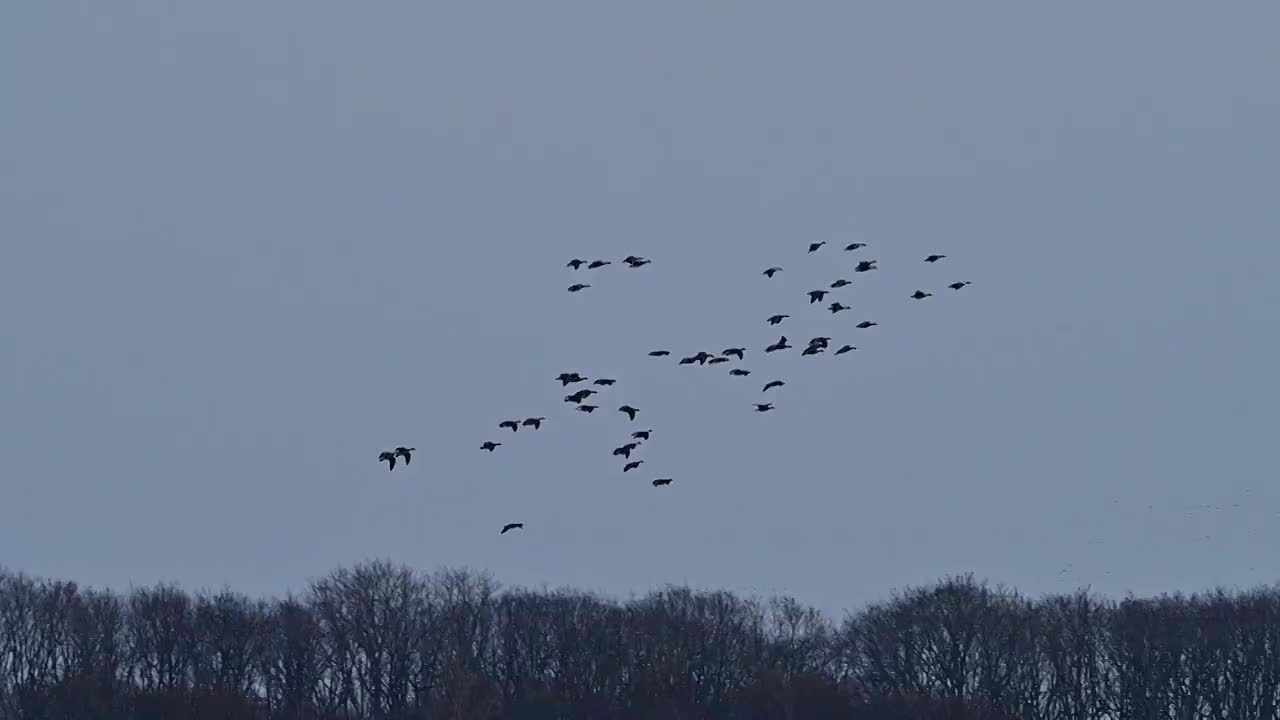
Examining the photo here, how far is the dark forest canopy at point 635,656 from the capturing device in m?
86.6

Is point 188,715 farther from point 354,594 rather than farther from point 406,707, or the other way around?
point 354,594

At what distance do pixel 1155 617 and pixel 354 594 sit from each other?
30.9 m

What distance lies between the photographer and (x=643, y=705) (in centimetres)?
8656

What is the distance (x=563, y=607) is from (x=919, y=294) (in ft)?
132

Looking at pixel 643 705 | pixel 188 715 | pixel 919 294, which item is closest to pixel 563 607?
pixel 643 705

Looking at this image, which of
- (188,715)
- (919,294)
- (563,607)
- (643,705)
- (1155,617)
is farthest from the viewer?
(563,607)

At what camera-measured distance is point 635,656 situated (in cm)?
9244

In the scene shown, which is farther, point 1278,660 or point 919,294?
point 1278,660

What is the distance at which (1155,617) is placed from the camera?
9325 cm

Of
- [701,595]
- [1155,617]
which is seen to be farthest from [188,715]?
[1155,617]

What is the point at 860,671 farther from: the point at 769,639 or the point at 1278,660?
the point at 1278,660

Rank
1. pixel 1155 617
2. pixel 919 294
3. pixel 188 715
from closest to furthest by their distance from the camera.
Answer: pixel 919 294, pixel 188 715, pixel 1155 617

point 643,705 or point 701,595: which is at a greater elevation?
point 701,595

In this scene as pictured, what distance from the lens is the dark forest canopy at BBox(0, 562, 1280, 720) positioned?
284ft
